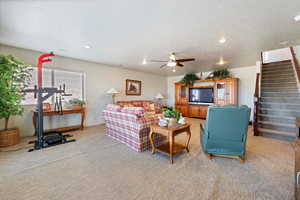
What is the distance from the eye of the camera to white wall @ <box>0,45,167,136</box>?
3.52 m

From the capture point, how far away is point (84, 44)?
3.15 m

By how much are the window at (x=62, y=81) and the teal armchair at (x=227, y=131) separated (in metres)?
4.52

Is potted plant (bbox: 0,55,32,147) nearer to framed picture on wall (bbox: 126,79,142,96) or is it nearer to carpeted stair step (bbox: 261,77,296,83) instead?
framed picture on wall (bbox: 126,79,142,96)

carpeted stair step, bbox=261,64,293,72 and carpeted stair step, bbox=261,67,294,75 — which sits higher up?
carpeted stair step, bbox=261,64,293,72

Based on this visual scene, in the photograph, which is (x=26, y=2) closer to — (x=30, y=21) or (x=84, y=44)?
(x=30, y=21)

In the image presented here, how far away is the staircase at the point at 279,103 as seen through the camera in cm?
342

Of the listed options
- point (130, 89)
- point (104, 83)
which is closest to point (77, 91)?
point (104, 83)

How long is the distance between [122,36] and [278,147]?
14.8 ft

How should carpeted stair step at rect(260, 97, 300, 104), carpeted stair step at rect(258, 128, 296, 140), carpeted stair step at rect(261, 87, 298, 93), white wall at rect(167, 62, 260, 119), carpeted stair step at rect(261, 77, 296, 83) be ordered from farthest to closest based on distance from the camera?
white wall at rect(167, 62, 260, 119) → carpeted stair step at rect(261, 77, 296, 83) → carpeted stair step at rect(261, 87, 298, 93) → carpeted stair step at rect(260, 97, 300, 104) → carpeted stair step at rect(258, 128, 296, 140)

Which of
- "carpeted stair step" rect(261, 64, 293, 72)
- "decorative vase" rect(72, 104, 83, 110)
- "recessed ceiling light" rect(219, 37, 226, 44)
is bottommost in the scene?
"decorative vase" rect(72, 104, 83, 110)

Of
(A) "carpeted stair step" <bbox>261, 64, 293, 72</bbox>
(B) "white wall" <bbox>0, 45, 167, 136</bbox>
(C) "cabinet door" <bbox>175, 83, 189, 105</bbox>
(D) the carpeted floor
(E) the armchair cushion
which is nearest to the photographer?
(D) the carpeted floor

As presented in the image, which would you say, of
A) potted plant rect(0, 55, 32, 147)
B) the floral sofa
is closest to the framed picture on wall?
the floral sofa

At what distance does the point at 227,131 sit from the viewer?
2119 mm

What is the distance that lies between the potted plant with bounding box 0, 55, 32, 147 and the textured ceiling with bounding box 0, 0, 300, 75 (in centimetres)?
65
